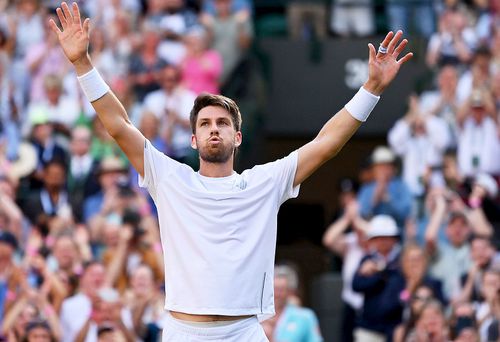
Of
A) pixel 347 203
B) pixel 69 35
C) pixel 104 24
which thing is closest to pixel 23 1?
pixel 104 24

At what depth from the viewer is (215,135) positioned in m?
6.45

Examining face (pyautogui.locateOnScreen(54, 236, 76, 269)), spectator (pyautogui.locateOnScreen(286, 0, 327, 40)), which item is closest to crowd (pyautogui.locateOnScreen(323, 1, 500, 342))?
spectator (pyautogui.locateOnScreen(286, 0, 327, 40))

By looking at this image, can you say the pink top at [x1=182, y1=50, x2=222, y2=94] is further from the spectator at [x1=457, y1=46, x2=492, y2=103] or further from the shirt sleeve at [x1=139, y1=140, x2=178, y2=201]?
the shirt sleeve at [x1=139, y1=140, x2=178, y2=201]

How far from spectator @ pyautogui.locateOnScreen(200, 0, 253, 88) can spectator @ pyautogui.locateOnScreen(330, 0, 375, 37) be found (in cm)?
139

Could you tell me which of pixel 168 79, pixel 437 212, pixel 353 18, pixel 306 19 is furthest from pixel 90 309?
pixel 353 18

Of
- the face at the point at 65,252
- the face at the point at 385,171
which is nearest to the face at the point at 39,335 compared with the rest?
the face at the point at 65,252

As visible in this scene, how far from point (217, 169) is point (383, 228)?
5.15 metres

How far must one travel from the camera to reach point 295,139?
1655 centimetres

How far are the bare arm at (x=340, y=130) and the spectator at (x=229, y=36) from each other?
8745 mm

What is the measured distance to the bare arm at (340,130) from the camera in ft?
21.6

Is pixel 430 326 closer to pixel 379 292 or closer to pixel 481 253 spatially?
pixel 379 292

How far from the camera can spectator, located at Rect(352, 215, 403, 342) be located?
11.0 meters

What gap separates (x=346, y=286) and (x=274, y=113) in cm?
453

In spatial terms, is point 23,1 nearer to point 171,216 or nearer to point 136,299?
point 136,299
